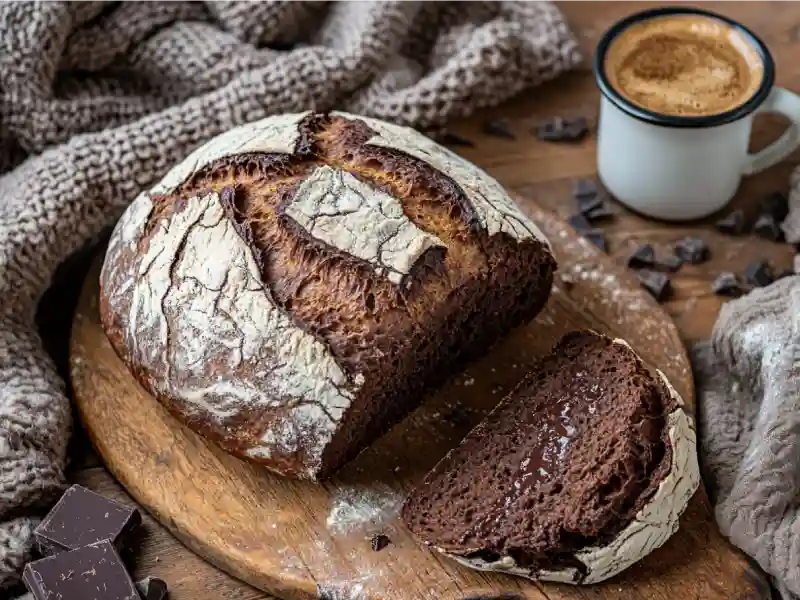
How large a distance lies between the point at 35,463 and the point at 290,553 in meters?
0.56

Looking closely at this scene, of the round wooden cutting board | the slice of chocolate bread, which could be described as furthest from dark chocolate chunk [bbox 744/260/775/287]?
the slice of chocolate bread

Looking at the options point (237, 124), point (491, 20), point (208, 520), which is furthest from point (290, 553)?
point (491, 20)

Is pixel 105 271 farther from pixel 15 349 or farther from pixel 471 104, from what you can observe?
pixel 471 104

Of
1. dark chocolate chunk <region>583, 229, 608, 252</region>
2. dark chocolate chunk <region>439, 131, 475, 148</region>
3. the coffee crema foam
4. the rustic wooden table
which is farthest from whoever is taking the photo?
dark chocolate chunk <region>439, 131, 475, 148</region>

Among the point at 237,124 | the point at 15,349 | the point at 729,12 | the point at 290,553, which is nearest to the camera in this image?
the point at 290,553

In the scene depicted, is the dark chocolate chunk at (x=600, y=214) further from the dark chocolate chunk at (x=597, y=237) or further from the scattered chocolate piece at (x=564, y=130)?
the scattered chocolate piece at (x=564, y=130)

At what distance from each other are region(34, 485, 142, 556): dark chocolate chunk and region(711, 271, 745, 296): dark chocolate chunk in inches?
57.8

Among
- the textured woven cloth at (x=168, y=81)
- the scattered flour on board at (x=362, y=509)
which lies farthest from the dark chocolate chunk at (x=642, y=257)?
the scattered flour on board at (x=362, y=509)

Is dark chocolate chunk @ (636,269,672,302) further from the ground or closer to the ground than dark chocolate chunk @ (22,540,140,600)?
closer to the ground

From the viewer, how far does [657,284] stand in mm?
2592

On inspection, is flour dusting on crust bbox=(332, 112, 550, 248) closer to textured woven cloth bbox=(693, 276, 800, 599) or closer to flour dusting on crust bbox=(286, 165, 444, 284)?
flour dusting on crust bbox=(286, 165, 444, 284)

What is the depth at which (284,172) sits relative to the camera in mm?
2256

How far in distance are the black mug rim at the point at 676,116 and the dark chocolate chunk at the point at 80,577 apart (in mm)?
1534

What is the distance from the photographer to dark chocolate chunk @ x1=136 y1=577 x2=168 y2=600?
206 cm
